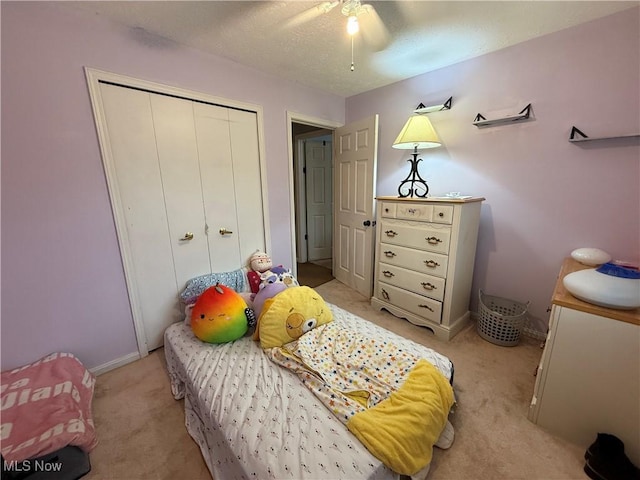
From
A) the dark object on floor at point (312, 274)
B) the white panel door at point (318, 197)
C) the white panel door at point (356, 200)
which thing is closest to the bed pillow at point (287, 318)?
the white panel door at point (356, 200)

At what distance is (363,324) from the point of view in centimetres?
181

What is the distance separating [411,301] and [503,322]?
0.71 metres

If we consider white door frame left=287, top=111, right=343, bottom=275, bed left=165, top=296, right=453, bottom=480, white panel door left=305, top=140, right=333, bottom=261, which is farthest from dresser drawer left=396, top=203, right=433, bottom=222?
white panel door left=305, top=140, right=333, bottom=261

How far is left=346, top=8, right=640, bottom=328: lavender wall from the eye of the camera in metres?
1.68

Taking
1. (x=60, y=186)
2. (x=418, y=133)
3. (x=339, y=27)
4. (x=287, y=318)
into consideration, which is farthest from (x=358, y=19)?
(x=60, y=186)

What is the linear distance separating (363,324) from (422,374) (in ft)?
1.85

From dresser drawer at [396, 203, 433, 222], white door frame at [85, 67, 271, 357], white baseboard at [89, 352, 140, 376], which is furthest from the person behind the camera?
dresser drawer at [396, 203, 433, 222]

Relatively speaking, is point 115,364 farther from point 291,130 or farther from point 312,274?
point 291,130

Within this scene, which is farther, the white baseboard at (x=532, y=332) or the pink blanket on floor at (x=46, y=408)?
the white baseboard at (x=532, y=332)

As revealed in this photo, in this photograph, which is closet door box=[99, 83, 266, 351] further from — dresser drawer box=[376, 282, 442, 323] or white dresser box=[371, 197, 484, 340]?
dresser drawer box=[376, 282, 442, 323]

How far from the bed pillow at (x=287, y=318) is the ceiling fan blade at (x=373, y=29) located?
5.64 feet

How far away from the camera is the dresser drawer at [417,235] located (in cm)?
208

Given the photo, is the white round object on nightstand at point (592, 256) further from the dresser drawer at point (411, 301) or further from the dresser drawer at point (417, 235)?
the dresser drawer at point (411, 301)

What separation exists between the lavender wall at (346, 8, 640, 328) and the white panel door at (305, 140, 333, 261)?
1.67m
